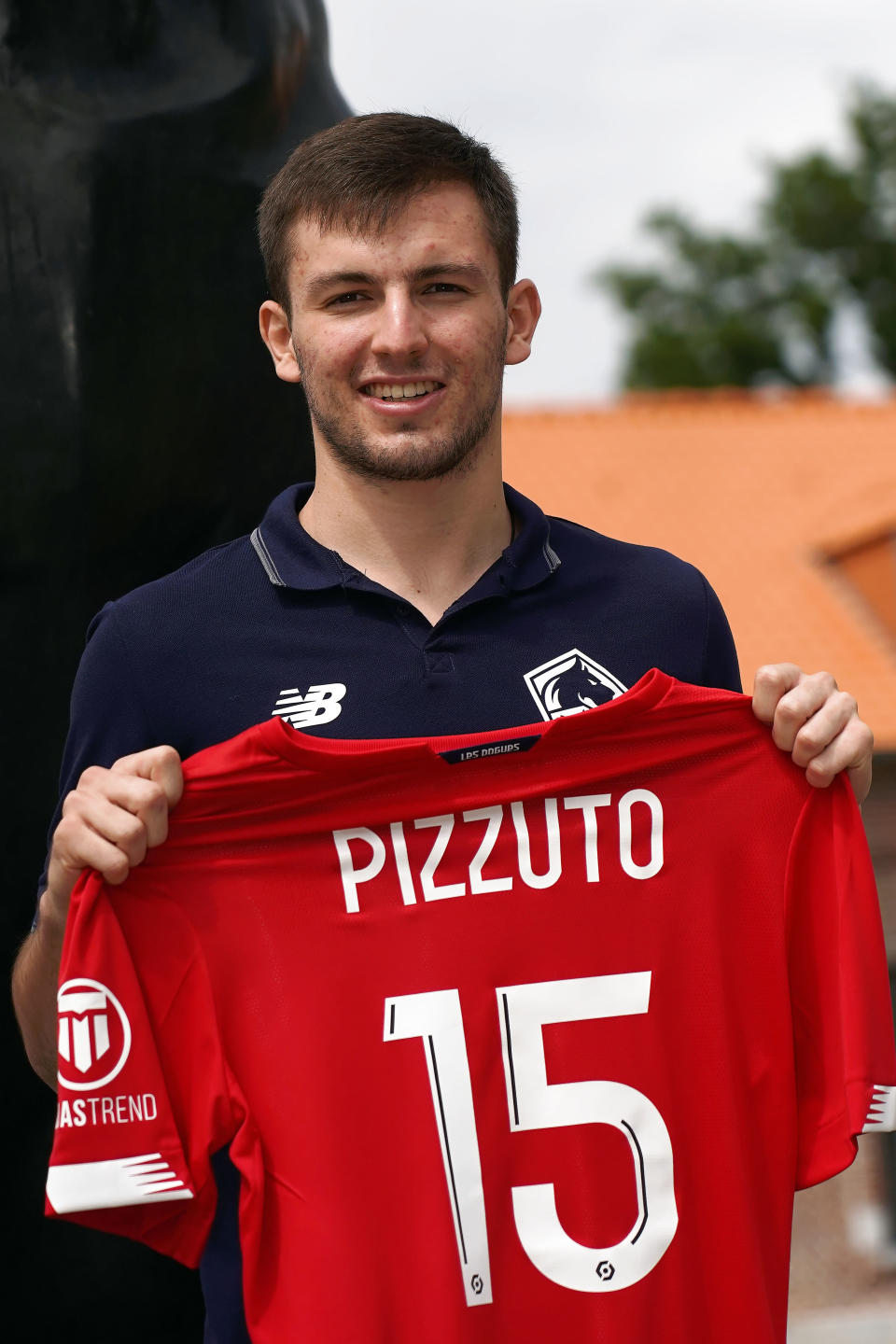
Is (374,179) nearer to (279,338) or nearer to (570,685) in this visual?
(279,338)

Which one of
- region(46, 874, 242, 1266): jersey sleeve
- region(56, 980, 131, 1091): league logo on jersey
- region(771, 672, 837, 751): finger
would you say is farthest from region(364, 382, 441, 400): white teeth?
region(56, 980, 131, 1091): league logo on jersey

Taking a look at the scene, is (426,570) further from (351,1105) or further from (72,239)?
(72,239)

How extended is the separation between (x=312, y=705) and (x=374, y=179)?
2.53 feet

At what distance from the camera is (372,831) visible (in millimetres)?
2199

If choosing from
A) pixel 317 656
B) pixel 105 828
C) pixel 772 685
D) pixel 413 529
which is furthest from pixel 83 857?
pixel 772 685

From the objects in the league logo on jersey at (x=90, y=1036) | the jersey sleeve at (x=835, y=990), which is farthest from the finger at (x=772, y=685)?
the league logo on jersey at (x=90, y=1036)

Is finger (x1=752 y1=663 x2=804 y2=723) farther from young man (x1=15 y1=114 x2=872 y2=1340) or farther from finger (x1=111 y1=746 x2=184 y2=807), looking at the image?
finger (x1=111 y1=746 x2=184 y2=807)

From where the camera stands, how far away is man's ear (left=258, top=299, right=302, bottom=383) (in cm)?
230

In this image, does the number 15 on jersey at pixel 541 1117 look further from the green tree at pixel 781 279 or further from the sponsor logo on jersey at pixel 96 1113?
the green tree at pixel 781 279

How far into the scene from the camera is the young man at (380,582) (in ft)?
7.07

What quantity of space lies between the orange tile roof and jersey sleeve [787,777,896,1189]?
9043mm

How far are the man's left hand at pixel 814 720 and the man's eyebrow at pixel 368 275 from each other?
73 centimetres

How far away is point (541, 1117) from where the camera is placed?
2.14m

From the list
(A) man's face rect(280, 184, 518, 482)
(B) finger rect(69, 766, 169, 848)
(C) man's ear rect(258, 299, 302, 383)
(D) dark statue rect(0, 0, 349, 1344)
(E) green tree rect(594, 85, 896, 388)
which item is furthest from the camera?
(E) green tree rect(594, 85, 896, 388)
